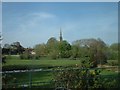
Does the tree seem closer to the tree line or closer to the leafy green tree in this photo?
the tree line

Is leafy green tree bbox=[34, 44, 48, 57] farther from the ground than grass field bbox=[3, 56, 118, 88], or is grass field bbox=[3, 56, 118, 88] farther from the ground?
leafy green tree bbox=[34, 44, 48, 57]

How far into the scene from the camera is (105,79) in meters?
5.38

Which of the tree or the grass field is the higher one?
the tree

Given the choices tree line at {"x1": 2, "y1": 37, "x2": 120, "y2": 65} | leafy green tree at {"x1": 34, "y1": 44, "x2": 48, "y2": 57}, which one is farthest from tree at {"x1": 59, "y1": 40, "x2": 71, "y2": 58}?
leafy green tree at {"x1": 34, "y1": 44, "x2": 48, "y2": 57}

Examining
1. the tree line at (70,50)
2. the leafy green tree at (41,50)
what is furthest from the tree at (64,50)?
the leafy green tree at (41,50)

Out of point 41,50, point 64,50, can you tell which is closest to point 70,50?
point 64,50

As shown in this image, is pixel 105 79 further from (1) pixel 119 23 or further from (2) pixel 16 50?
(2) pixel 16 50

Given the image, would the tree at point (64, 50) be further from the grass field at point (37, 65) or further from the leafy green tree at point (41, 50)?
the leafy green tree at point (41, 50)

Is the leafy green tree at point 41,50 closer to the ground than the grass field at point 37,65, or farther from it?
farther from it

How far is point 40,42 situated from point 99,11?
4.12ft

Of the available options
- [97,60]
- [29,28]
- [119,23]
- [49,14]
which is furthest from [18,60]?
[119,23]

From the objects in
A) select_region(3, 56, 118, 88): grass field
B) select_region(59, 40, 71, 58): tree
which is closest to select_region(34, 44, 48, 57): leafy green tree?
select_region(3, 56, 118, 88): grass field

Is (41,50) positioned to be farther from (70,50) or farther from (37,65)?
(70,50)

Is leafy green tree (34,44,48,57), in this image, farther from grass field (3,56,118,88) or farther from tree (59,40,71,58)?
tree (59,40,71,58)
